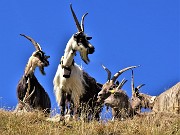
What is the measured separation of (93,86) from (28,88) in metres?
2.65

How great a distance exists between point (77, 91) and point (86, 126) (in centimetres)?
304

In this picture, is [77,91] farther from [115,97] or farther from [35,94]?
[35,94]

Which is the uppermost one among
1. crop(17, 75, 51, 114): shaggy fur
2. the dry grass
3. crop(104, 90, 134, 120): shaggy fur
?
crop(17, 75, 51, 114): shaggy fur

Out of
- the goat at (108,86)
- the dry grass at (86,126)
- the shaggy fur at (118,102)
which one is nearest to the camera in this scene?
the dry grass at (86,126)

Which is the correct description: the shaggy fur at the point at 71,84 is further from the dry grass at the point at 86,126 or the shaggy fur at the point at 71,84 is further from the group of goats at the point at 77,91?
the dry grass at the point at 86,126

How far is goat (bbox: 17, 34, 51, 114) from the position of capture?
52.4 feet

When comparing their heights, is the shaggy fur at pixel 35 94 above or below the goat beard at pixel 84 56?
above

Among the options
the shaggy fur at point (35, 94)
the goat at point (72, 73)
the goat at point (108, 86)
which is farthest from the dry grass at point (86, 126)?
the shaggy fur at point (35, 94)

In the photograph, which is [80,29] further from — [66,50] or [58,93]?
[58,93]

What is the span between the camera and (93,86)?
14.3 meters

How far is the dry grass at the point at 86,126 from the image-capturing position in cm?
969

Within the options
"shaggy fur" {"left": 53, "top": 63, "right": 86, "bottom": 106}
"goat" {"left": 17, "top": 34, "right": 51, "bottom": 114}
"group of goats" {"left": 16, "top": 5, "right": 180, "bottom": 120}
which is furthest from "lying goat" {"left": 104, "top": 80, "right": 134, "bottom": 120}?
"goat" {"left": 17, "top": 34, "right": 51, "bottom": 114}

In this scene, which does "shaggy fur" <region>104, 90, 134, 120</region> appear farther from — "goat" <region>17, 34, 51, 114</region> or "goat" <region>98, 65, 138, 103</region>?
"goat" <region>17, 34, 51, 114</region>

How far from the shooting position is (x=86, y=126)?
10211 millimetres
